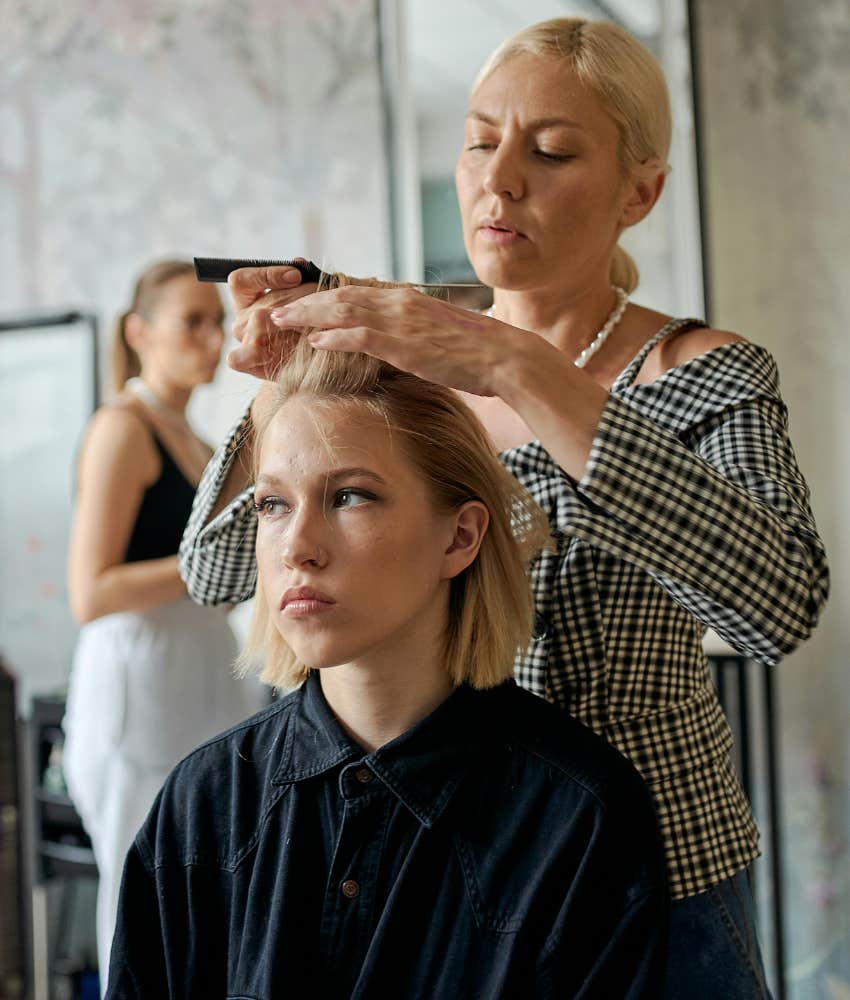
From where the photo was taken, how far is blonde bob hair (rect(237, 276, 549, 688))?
1.11 m

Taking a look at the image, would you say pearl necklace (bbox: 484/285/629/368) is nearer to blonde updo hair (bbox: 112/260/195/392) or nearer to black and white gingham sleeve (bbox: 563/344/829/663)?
black and white gingham sleeve (bbox: 563/344/829/663)

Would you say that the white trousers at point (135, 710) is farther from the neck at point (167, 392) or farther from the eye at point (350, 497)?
the eye at point (350, 497)

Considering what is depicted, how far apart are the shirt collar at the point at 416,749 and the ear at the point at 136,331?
1.59m

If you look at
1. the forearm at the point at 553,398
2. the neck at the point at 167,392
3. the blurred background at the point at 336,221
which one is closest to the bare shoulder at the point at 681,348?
the forearm at the point at 553,398

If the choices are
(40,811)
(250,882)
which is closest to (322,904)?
(250,882)

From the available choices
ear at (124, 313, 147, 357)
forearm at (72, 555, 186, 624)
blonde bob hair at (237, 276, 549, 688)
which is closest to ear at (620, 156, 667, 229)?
blonde bob hair at (237, 276, 549, 688)

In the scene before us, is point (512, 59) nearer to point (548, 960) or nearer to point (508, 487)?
point (508, 487)

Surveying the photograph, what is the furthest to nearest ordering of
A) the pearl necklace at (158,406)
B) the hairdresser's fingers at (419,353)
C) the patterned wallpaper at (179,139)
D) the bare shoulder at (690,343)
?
the patterned wallpaper at (179,139) < the pearl necklace at (158,406) < the bare shoulder at (690,343) < the hairdresser's fingers at (419,353)

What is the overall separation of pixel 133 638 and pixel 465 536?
4.41 ft

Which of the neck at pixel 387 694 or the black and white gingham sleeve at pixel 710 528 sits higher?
the black and white gingham sleeve at pixel 710 528

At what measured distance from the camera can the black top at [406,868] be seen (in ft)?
3.35

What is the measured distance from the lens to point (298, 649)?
40.6 inches

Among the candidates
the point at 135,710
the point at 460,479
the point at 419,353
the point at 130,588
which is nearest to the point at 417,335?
the point at 419,353

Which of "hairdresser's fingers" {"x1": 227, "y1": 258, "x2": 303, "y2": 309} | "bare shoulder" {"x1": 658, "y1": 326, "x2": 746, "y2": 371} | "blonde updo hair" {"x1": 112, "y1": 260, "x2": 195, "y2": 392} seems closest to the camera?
"hairdresser's fingers" {"x1": 227, "y1": 258, "x2": 303, "y2": 309}
